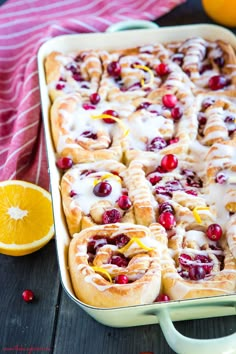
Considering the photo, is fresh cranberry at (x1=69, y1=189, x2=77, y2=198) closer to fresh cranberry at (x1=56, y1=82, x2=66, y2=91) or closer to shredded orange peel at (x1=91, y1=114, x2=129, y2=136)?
shredded orange peel at (x1=91, y1=114, x2=129, y2=136)

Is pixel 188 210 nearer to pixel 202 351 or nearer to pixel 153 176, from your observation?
pixel 153 176

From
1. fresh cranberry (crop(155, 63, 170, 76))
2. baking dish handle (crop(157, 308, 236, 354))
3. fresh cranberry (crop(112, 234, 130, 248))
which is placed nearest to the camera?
baking dish handle (crop(157, 308, 236, 354))

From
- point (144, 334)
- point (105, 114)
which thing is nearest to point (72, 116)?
point (105, 114)

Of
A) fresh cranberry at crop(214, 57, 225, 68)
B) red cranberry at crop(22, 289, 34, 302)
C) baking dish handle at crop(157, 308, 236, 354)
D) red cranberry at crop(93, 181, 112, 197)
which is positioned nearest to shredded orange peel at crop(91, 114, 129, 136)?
red cranberry at crop(93, 181, 112, 197)

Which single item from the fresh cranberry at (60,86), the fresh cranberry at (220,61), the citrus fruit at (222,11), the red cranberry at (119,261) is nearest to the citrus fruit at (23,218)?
the red cranberry at (119,261)

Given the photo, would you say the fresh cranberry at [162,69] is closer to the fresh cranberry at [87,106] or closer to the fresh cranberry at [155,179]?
the fresh cranberry at [87,106]

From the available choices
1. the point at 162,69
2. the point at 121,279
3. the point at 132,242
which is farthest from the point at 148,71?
the point at 121,279
